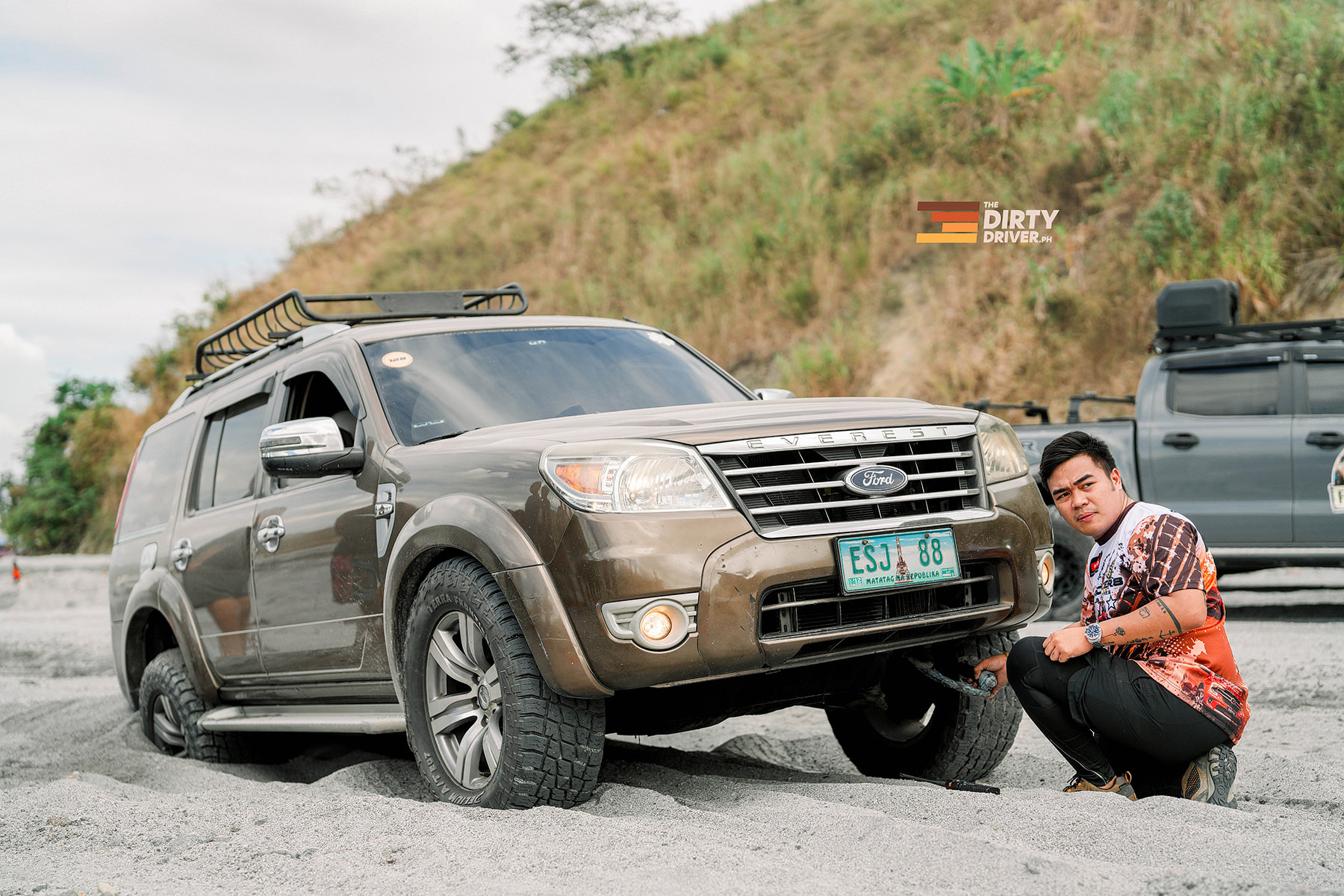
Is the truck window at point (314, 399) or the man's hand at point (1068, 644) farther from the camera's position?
the truck window at point (314, 399)

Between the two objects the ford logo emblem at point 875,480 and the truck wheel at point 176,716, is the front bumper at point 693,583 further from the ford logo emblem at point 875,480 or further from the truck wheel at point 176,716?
the truck wheel at point 176,716

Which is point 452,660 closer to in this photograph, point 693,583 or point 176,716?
point 693,583

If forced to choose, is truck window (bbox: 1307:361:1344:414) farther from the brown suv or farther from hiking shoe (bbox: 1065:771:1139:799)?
hiking shoe (bbox: 1065:771:1139:799)

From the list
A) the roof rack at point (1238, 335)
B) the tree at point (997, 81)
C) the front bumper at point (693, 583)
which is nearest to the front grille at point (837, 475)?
the front bumper at point (693, 583)

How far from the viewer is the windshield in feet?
14.6

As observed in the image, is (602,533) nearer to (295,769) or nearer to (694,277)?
(295,769)

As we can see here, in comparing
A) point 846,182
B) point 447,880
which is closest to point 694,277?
point 846,182

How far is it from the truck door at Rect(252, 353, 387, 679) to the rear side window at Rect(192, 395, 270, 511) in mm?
301

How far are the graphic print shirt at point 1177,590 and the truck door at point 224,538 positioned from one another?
11.5ft

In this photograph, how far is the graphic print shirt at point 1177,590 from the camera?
12.0 ft

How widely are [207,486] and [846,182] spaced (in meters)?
15.1

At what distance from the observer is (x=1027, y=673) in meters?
4.01

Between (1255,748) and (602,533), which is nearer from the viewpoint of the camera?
(602,533)

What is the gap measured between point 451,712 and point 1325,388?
290 inches
